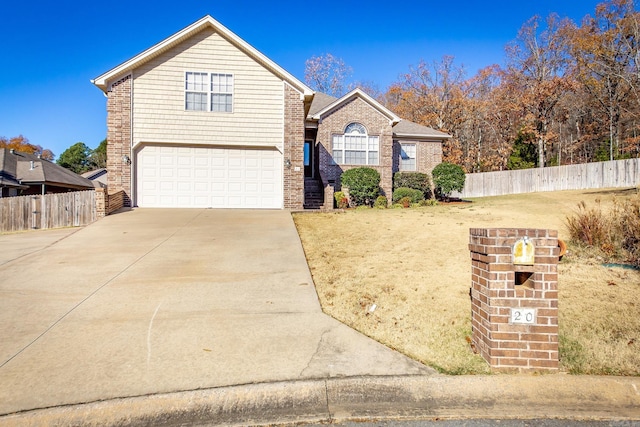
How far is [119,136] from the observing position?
46.5 ft

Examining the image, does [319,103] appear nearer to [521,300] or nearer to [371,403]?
[521,300]

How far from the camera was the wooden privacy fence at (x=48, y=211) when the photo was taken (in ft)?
43.3

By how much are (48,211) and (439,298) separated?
14.3m

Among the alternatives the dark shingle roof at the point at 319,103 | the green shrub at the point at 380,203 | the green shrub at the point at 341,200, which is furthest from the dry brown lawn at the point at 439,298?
the dark shingle roof at the point at 319,103

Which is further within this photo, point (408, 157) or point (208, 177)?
point (408, 157)

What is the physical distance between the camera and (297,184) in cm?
1511

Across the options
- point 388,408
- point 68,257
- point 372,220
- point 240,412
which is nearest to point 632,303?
point 388,408

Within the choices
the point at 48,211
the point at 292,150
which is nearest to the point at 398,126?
the point at 292,150

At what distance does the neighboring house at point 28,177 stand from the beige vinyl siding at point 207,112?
570 inches

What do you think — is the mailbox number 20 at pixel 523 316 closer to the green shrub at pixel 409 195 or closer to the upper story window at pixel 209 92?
the upper story window at pixel 209 92

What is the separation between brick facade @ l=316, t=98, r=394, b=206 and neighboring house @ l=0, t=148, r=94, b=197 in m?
18.7

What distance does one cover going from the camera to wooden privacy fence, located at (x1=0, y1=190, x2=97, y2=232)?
13188 millimetres

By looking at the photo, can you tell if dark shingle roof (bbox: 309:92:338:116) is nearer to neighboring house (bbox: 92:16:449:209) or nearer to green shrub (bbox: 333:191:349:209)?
neighboring house (bbox: 92:16:449:209)

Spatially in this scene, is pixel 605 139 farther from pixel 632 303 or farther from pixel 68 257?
pixel 68 257
